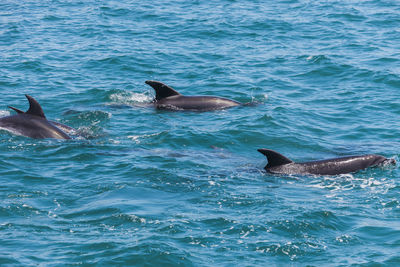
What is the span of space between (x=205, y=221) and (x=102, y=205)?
8.04 feet

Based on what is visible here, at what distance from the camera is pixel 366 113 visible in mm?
22609

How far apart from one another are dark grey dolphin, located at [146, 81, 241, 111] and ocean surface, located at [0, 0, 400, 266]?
39cm

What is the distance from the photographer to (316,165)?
1706 centimetres

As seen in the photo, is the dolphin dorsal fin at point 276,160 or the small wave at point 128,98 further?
the small wave at point 128,98

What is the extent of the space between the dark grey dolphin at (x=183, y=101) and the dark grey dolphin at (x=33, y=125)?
4.63 metres

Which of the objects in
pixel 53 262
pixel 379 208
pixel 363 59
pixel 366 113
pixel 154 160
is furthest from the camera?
pixel 363 59

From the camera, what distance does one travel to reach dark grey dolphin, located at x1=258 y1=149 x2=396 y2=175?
16.9 m

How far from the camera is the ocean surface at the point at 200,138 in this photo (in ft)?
42.6

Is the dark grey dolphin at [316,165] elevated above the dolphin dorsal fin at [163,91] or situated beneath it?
situated beneath

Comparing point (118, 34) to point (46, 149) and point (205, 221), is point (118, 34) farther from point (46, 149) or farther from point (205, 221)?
point (205, 221)

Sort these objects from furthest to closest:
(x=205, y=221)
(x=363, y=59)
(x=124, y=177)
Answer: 1. (x=363, y=59)
2. (x=124, y=177)
3. (x=205, y=221)

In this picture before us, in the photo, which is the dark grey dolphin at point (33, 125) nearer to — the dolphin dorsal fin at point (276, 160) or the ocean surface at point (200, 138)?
the ocean surface at point (200, 138)

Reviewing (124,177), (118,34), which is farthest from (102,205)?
(118,34)

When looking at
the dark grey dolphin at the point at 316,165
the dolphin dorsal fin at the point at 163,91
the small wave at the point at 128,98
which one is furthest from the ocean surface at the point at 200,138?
the dolphin dorsal fin at the point at 163,91
